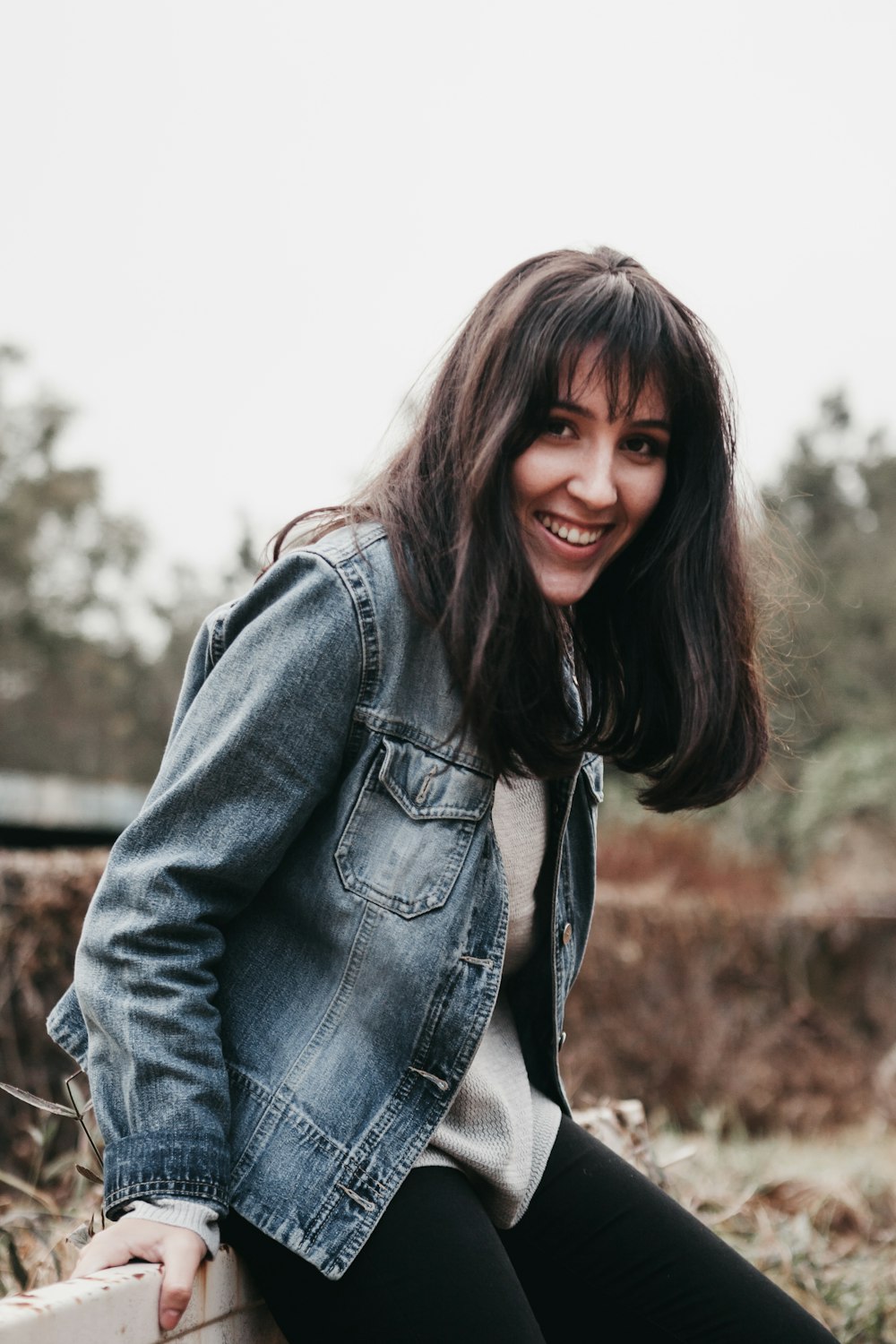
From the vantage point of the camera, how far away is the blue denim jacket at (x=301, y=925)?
149 cm

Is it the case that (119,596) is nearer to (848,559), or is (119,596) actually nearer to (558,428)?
(848,559)

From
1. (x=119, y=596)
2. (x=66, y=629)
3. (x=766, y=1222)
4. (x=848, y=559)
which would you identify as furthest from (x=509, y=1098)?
(x=119, y=596)

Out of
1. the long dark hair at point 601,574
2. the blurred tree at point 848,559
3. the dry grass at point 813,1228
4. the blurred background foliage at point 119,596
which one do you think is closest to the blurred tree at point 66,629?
the blurred background foliage at point 119,596

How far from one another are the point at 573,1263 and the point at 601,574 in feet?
3.32

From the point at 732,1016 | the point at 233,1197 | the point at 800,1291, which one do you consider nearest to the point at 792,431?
the point at 732,1016

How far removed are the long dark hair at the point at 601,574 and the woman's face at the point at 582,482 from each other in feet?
0.08

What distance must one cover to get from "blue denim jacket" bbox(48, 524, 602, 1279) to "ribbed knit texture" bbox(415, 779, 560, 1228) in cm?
11

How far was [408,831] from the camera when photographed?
163 centimetres

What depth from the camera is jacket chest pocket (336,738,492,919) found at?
1.59 metres

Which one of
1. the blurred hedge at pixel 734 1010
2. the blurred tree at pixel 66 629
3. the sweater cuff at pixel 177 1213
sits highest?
the sweater cuff at pixel 177 1213

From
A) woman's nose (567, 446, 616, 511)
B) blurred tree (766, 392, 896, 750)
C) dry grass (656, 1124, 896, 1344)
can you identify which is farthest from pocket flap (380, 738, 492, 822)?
blurred tree (766, 392, 896, 750)

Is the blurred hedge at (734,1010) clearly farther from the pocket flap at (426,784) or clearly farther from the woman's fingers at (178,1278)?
the woman's fingers at (178,1278)

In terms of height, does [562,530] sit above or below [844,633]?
above

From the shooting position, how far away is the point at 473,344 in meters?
1.77
